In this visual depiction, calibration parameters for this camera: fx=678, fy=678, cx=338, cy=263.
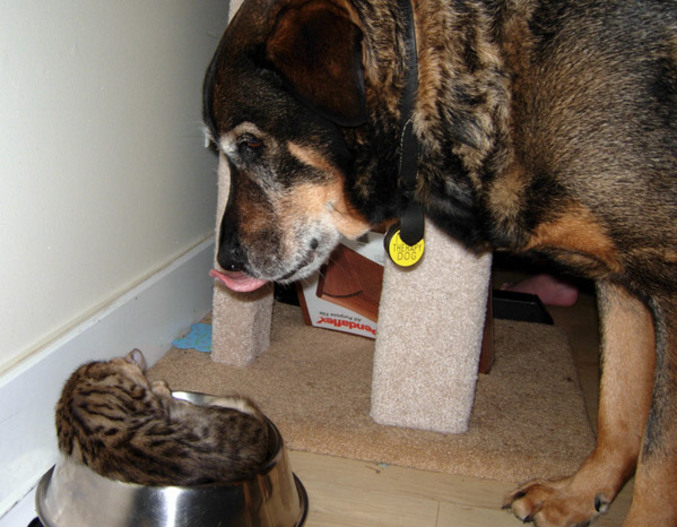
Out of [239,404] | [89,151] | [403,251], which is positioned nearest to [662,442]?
[403,251]

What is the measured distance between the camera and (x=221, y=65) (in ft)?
4.83

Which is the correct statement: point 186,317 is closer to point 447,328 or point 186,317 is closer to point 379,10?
point 447,328

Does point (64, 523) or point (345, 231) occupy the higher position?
point (345, 231)

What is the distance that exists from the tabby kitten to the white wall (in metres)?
0.22

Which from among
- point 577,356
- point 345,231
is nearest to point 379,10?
point 345,231

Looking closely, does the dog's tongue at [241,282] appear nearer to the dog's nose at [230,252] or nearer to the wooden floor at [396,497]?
the dog's nose at [230,252]

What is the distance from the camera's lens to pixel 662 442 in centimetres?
139

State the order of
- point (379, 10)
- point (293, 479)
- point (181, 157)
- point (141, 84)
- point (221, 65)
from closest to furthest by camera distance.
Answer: point (379, 10), point (221, 65), point (293, 479), point (141, 84), point (181, 157)

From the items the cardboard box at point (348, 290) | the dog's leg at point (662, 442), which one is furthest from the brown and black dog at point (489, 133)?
the cardboard box at point (348, 290)

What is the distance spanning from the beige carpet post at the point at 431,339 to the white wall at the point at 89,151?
86 centimetres

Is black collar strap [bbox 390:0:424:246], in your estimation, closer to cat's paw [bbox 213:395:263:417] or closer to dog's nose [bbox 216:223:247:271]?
dog's nose [bbox 216:223:247:271]

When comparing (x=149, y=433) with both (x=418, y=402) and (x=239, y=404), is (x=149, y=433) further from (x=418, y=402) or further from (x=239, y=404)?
(x=418, y=402)

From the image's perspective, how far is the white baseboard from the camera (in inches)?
62.0

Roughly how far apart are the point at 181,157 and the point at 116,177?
50cm
